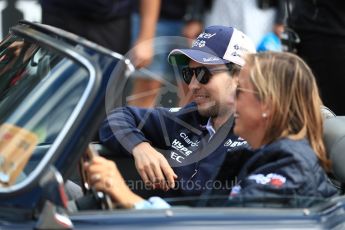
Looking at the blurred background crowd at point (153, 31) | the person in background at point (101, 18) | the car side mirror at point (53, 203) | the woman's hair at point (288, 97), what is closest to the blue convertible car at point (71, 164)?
the car side mirror at point (53, 203)

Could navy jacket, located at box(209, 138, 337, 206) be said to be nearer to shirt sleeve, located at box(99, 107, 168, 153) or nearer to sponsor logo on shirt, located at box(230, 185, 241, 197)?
sponsor logo on shirt, located at box(230, 185, 241, 197)

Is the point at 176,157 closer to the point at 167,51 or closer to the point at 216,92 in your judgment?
the point at 216,92

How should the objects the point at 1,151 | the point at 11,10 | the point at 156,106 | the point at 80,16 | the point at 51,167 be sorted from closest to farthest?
the point at 51,167 → the point at 1,151 → the point at 156,106 → the point at 80,16 → the point at 11,10

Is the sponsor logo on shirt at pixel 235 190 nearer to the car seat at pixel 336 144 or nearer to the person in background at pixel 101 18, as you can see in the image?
the car seat at pixel 336 144

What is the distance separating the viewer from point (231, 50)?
3.89 meters

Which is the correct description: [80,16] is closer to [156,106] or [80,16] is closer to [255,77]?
[156,106]

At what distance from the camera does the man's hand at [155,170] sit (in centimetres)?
362

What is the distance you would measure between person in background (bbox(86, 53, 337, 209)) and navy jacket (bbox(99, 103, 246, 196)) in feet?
1.30

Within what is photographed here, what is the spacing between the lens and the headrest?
3543mm

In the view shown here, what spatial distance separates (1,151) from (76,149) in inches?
11.6

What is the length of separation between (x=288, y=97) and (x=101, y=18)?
8.38 feet

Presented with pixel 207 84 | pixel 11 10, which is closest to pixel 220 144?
pixel 207 84

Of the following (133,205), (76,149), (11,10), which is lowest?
(11,10)

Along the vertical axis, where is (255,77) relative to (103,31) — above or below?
above
